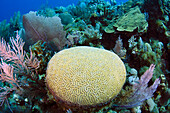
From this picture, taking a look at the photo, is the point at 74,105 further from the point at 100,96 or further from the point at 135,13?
the point at 135,13

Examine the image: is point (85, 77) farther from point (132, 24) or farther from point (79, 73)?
point (132, 24)

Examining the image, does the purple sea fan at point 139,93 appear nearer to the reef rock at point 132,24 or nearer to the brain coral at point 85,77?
the brain coral at point 85,77

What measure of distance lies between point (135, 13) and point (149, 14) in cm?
61

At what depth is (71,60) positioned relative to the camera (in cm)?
192

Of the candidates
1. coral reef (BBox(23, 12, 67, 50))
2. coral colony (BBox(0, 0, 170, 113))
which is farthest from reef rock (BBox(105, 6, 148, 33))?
coral reef (BBox(23, 12, 67, 50))

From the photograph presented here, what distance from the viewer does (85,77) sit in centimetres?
172

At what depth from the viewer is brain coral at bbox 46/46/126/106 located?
1639mm

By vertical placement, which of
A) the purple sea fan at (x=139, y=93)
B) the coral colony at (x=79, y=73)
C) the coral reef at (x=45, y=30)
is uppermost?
the coral reef at (x=45, y=30)

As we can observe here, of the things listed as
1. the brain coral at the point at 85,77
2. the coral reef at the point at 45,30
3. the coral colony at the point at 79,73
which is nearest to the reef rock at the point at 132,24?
the coral colony at the point at 79,73

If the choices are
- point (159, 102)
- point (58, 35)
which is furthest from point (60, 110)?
point (159, 102)

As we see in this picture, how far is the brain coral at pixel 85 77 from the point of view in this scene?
1.64 metres

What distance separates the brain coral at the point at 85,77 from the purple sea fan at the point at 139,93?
39 centimetres

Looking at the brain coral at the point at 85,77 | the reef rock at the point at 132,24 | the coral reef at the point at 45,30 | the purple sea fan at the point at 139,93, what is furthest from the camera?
the reef rock at the point at 132,24

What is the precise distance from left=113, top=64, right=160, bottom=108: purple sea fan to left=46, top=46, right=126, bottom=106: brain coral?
15.5 inches
